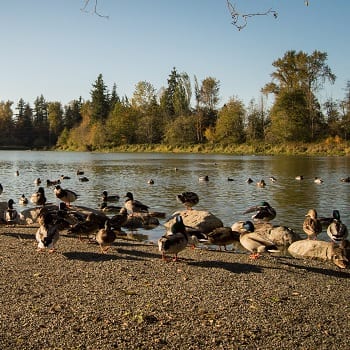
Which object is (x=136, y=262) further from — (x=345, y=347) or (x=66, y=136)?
(x=66, y=136)

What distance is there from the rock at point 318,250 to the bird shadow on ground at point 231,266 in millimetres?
1897

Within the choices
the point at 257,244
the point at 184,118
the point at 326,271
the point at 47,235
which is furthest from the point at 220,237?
the point at 184,118

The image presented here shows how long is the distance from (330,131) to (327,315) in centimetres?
6935

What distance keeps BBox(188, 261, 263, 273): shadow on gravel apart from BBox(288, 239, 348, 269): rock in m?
1.90

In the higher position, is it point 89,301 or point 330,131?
point 330,131

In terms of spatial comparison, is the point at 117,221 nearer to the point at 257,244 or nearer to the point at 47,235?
the point at 47,235

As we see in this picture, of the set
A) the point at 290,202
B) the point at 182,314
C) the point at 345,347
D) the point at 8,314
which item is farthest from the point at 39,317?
the point at 290,202

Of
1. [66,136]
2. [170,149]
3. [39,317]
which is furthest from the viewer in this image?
[66,136]

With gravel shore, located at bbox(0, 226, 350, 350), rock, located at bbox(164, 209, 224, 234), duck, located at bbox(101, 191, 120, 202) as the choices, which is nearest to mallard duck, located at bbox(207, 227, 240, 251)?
gravel shore, located at bbox(0, 226, 350, 350)

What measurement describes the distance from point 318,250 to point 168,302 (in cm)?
548

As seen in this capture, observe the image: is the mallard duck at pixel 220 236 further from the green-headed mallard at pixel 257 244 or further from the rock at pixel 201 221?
the rock at pixel 201 221

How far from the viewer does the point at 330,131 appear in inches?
2803

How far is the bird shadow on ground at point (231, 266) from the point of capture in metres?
8.62

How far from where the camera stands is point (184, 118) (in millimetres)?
86812
